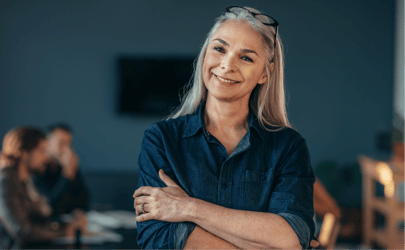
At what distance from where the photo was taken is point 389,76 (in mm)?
5066

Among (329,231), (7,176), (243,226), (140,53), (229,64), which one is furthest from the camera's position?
(140,53)

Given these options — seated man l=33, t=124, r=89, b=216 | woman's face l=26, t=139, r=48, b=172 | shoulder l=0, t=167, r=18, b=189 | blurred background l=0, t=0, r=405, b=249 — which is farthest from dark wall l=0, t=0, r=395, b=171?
shoulder l=0, t=167, r=18, b=189

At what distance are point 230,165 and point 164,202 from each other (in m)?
0.21

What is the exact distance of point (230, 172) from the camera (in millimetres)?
1009

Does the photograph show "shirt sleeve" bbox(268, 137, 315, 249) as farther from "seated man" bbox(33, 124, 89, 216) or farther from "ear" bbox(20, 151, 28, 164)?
"seated man" bbox(33, 124, 89, 216)

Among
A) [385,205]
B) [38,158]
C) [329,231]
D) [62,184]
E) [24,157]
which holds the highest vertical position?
[329,231]

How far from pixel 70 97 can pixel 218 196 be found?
15.1 feet

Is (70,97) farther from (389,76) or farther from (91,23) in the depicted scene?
(389,76)

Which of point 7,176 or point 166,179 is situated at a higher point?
point 166,179

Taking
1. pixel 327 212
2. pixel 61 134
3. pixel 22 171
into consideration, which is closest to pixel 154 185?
pixel 327 212

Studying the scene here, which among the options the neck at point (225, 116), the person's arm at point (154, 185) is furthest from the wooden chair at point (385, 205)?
the person's arm at point (154, 185)

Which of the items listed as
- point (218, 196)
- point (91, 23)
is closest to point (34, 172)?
point (218, 196)

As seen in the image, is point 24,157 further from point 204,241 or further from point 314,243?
point 314,243

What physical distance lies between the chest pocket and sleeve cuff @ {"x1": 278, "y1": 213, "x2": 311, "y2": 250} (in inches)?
2.5
